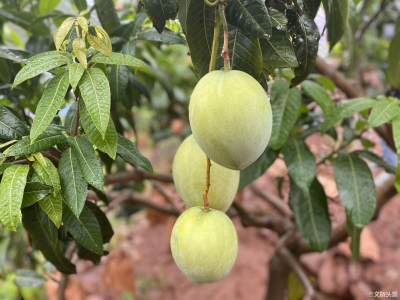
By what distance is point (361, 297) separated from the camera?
198cm

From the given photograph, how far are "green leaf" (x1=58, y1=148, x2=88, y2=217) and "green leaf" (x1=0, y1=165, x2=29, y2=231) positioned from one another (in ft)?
0.18

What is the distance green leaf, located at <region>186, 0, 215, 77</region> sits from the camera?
558 mm

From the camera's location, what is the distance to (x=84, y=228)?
667 mm

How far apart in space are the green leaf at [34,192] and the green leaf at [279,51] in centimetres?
36

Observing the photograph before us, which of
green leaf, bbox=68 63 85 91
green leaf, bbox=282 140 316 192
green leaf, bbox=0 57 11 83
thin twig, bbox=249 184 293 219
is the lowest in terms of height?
thin twig, bbox=249 184 293 219

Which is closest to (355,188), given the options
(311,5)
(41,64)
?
(311,5)

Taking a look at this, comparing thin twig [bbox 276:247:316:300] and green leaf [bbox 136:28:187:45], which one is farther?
thin twig [bbox 276:247:316:300]

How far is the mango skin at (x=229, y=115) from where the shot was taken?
47 cm

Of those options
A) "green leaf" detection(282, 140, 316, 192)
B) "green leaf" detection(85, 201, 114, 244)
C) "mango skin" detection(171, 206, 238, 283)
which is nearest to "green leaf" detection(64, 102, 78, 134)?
"green leaf" detection(85, 201, 114, 244)

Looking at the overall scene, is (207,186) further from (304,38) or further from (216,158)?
(304,38)

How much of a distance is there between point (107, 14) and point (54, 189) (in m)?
0.47

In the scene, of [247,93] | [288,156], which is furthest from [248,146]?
[288,156]

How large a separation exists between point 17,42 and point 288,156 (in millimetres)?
1024

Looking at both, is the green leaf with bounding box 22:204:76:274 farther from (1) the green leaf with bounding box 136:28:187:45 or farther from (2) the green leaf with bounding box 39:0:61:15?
(2) the green leaf with bounding box 39:0:61:15
